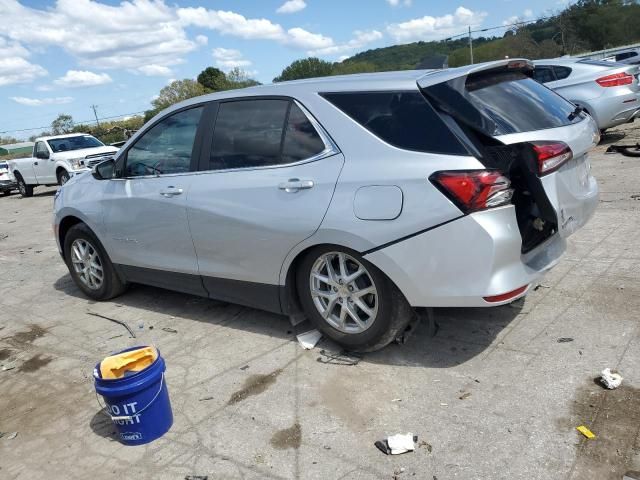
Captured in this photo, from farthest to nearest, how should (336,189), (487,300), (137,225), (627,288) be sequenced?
(137,225) < (627,288) < (336,189) < (487,300)

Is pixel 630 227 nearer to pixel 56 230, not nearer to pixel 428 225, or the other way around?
pixel 428 225

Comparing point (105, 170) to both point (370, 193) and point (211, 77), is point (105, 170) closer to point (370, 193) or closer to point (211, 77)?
point (370, 193)

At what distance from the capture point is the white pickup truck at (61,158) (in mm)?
16361

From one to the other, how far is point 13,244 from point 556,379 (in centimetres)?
942

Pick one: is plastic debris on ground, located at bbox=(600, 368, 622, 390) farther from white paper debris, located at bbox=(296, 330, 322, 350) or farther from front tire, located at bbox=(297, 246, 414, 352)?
white paper debris, located at bbox=(296, 330, 322, 350)

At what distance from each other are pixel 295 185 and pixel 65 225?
10.6ft

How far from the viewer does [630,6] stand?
5819 cm

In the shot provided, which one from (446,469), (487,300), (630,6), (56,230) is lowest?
(446,469)

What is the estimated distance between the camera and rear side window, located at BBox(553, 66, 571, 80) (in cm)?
1111

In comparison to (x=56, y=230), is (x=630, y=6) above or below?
above

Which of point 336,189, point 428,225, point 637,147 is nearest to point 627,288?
point 428,225

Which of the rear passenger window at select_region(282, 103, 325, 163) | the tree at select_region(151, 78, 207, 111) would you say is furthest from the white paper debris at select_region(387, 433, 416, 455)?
the tree at select_region(151, 78, 207, 111)

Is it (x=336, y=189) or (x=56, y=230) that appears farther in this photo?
(x=56, y=230)

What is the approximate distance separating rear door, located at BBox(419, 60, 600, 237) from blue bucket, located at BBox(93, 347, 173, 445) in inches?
92.1
